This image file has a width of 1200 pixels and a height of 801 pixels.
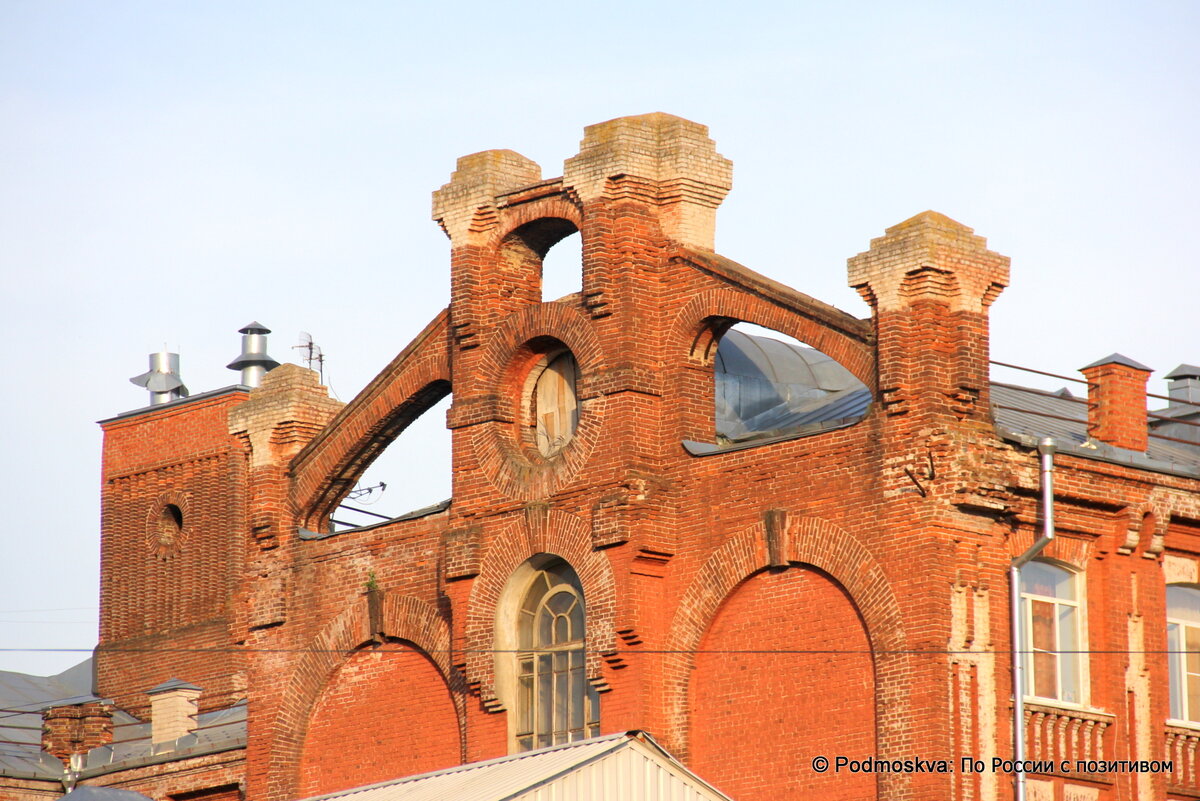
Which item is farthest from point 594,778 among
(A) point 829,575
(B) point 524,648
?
(B) point 524,648

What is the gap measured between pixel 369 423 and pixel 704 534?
253 inches

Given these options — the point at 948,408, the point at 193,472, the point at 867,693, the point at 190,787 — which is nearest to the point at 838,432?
the point at 948,408

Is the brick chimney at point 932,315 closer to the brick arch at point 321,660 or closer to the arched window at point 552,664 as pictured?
the arched window at point 552,664

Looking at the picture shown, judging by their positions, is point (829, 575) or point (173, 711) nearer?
point (829, 575)

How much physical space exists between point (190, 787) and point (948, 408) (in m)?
14.8

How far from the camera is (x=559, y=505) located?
27.3 metres

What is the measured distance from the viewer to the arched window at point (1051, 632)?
2484 cm

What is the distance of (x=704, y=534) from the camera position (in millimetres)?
26188

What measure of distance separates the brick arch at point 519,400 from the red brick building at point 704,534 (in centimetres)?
5

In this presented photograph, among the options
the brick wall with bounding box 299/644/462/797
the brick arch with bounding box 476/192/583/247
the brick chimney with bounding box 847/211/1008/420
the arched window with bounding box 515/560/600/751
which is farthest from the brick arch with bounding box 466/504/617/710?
the brick chimney with bounding box 847/211/1008/420

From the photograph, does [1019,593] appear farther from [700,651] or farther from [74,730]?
[74,730]

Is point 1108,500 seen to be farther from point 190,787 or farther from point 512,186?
point 190,787

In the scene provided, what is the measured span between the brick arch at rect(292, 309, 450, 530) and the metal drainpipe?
8.98 m

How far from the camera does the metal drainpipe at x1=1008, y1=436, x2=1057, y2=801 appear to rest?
23703 millimetres
